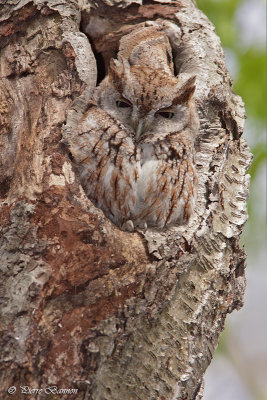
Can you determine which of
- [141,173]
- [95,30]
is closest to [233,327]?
[141,173]

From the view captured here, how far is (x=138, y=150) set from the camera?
3.43m

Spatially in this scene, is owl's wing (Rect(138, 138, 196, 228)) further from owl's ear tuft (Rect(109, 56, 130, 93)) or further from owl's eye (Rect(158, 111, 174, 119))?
owl's ear tuft (Rect(109, 56, 130, 93))

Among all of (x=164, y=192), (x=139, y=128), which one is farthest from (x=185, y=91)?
(x=164, y=192)

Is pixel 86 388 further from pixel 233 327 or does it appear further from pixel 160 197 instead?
pixel 233 327

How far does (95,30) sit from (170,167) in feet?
4.74

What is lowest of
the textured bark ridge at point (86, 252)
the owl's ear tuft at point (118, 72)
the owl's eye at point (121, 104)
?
the textured bark ridge at point (86, 252)

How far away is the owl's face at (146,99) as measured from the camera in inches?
130

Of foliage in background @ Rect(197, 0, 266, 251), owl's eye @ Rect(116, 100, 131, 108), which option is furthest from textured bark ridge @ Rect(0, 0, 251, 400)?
foliage in background @ Rect(197, 0, 266, 251)

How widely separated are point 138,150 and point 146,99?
0.36 metres

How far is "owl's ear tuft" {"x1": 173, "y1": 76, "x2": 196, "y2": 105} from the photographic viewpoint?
3.42 meters

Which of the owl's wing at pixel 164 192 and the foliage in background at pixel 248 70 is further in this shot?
the foliage in background at pixel 248 70

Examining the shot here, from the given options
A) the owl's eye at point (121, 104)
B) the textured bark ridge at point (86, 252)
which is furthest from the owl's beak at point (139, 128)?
the textured bark ridge at point (86, 252)

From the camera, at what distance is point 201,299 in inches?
121

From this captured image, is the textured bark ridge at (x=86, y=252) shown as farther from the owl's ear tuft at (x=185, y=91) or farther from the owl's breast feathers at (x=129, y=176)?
the owl's ear tuft at (x=185, y=91)
